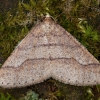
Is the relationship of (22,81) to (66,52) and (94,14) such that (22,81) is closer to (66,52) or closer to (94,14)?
(66,52)

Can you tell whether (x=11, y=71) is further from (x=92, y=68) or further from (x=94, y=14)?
(x=94, y=14)

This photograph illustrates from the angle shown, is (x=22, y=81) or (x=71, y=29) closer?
(x=22, y=81)

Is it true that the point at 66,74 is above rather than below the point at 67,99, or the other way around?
above

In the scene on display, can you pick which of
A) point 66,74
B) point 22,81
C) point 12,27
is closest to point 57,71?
point 66,74

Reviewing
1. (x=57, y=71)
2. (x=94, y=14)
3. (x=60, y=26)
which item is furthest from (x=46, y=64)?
(x=94, y=14)

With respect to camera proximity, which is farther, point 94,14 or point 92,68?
point 94,14

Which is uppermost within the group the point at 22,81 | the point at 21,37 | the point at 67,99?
the point at 21,37
